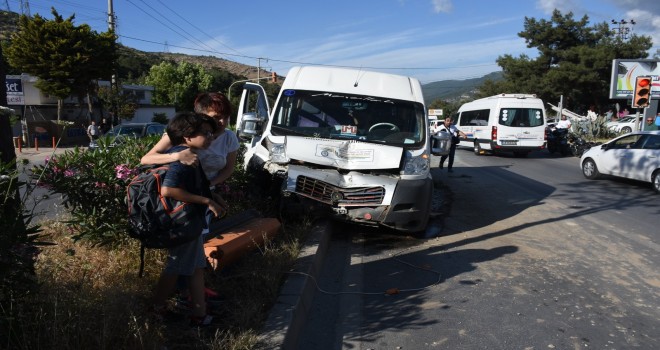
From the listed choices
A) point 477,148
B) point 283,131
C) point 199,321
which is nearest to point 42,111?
point 477,148

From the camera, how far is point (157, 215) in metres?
3.23

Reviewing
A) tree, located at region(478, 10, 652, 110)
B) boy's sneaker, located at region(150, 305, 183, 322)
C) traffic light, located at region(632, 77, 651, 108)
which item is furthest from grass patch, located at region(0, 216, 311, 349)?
tree, located at region(478, 10, 652, 110)

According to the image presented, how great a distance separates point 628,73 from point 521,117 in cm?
1620

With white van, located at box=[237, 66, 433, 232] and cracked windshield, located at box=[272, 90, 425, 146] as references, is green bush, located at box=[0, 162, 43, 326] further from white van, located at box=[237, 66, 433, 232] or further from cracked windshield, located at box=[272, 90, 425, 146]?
cracked windshield, located at box=[272, 90, 425, 146]

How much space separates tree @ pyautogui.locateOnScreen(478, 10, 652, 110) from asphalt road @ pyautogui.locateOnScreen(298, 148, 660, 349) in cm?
4332

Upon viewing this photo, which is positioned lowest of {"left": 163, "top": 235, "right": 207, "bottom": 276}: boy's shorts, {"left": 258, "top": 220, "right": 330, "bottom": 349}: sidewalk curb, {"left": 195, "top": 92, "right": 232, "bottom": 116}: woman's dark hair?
{"left": 258, "top": 220, "right": 330, "bottom": 349}: sidewalk curb

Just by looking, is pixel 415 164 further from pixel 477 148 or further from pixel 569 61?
pixel 569 61

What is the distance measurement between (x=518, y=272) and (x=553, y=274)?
1.19 ft

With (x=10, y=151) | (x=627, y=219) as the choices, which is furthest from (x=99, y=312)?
(x=627, y=219)

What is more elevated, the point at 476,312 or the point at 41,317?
the point at 41,317

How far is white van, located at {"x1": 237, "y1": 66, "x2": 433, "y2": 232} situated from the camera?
6324 mm

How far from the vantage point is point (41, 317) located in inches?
103

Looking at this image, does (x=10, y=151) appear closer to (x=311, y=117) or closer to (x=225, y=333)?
(x=225, y=333)

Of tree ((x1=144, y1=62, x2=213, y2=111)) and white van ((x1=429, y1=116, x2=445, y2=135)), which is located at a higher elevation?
tree ((x1=144, y1=62, x2=213, y2=111))
